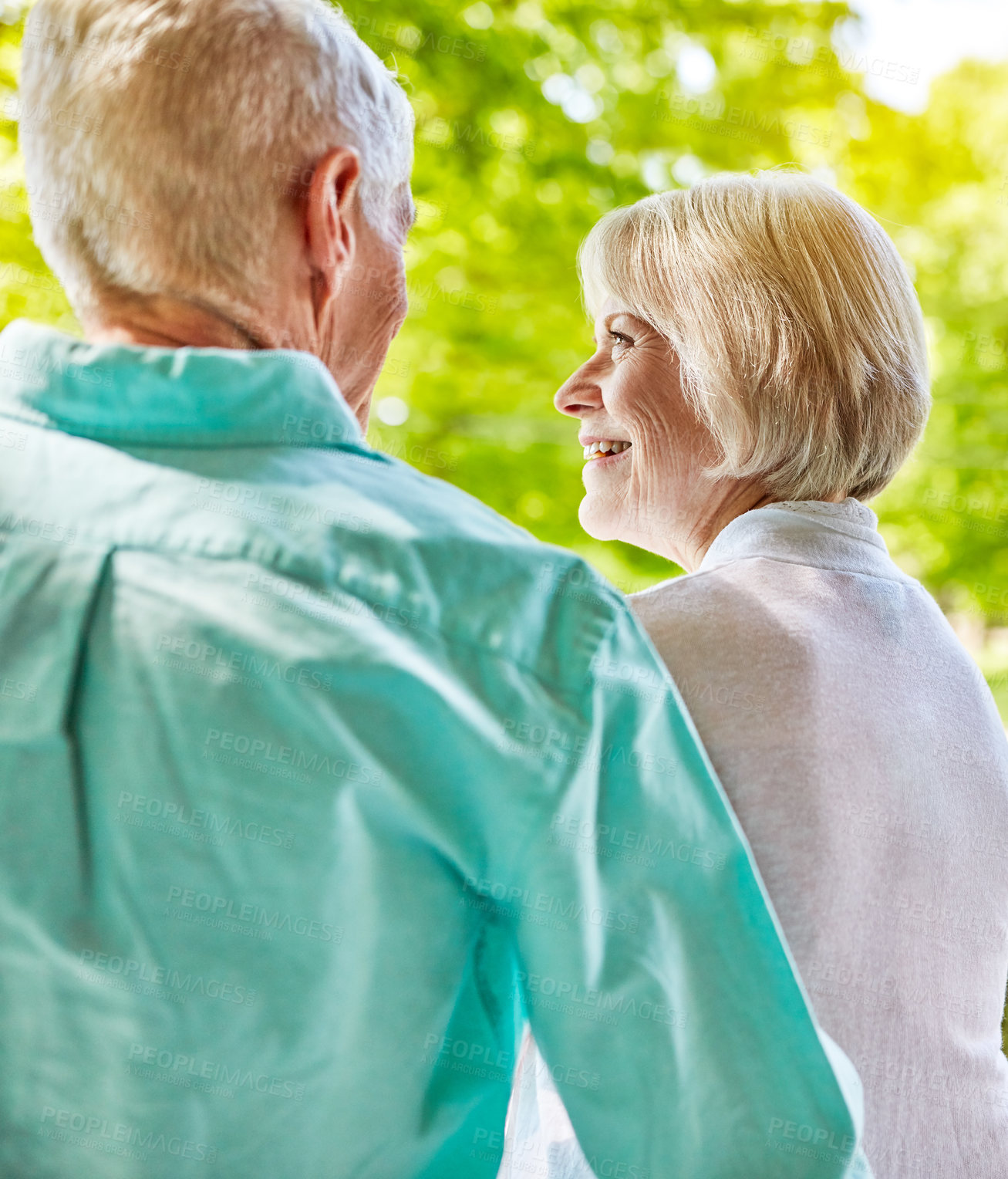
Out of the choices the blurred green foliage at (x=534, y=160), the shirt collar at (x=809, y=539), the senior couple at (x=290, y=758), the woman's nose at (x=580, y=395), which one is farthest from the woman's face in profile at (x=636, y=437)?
the blurred green foliage at (x=534, y=160)

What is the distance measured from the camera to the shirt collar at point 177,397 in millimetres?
767

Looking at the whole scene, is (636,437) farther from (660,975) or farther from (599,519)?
(660,975)

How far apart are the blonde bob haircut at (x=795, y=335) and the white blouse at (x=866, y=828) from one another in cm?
16

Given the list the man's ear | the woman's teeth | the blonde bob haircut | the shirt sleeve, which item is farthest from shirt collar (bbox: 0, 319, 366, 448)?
the woman's teeth

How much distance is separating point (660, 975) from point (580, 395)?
0.90 m

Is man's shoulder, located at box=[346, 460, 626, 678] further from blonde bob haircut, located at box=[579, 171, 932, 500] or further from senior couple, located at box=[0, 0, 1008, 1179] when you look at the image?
blonde bob haircut, located at box=[579, 171, 932, 500]

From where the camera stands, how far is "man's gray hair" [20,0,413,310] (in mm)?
789

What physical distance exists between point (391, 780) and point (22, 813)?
24 centimetres

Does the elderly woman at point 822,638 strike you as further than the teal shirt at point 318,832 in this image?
Yes

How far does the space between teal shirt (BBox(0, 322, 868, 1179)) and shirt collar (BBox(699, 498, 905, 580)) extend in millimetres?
419

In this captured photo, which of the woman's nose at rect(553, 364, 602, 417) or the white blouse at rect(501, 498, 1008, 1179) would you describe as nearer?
the white blouse at rect(501, 498, 1008, 1179)

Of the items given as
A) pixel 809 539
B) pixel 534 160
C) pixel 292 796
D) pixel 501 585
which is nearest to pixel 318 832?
pixel 292 796

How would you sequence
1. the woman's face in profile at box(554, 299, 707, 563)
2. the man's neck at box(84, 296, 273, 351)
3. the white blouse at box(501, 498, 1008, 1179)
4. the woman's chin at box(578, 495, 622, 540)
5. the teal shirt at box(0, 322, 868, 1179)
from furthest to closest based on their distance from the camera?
the woman's chin at box(578, 495, 622, 540), the woman's face in profile at box(554, 299, 707, 563), the white blouse at box(501, 498, 1008, 1179), the man's neck at box(84, 296, 273, 351), the teal shirt at box(0, 322, 868, 1179)

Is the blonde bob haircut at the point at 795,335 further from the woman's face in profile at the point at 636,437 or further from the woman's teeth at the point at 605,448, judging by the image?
the woman's teeth at the point at 605,448
